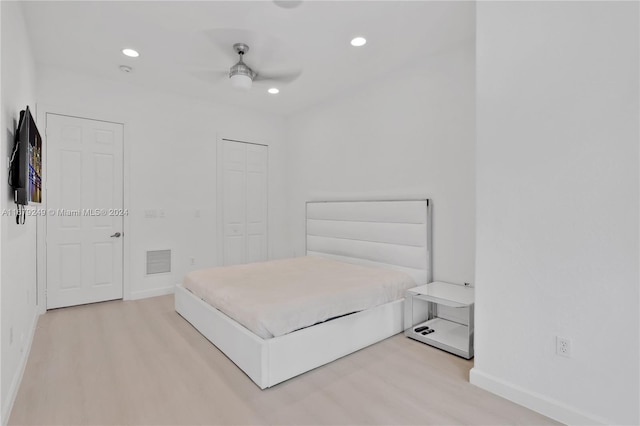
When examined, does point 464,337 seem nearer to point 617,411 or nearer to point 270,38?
point 617,411

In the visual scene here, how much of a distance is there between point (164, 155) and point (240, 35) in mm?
2186

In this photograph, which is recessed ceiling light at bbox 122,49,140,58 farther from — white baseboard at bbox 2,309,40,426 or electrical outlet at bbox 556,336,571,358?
electrical outlet at bbox 556,336,571,358

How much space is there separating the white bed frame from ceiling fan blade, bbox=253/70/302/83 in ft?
5.49

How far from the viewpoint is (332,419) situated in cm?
183

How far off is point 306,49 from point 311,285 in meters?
2.29

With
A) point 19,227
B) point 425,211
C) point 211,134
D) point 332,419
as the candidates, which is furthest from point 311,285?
point 211,134

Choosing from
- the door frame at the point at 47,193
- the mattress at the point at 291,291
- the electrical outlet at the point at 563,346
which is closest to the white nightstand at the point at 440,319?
the mattress at the point at 291,291

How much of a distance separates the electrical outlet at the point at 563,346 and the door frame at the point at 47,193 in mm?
4428

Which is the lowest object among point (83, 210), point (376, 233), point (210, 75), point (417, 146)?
point (376, 233)

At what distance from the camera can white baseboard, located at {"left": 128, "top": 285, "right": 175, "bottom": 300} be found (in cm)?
415

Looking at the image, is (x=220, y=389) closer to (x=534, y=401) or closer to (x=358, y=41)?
(x=534, y=401)

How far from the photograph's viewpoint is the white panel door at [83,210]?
12.1 ft

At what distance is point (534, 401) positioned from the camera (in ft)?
6.23

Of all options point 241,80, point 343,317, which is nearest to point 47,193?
point 241,80
